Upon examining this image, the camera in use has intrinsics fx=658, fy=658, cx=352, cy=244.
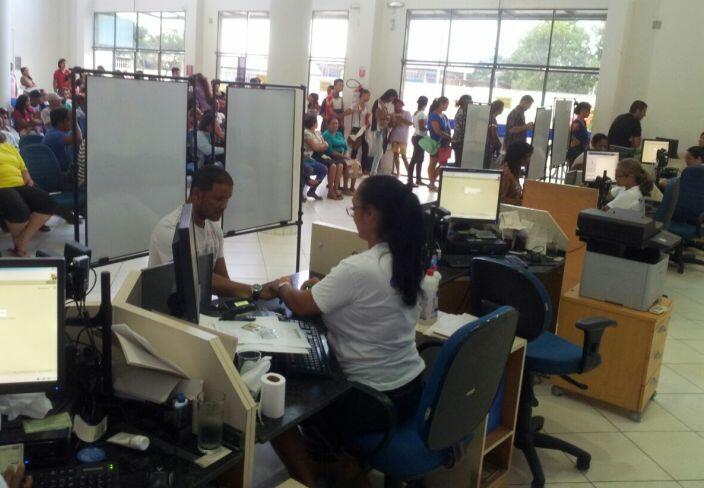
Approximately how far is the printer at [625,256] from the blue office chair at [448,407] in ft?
4.98

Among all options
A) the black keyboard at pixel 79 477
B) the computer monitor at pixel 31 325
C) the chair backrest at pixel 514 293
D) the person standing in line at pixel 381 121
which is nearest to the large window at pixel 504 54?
the person standing in line at pixel 381 121

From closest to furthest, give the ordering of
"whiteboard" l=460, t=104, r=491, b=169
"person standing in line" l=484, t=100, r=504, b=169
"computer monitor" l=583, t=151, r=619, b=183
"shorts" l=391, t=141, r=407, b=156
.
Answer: "computer monitor" l=583, t=151, r=619, b=183 → "whiteboard" l=460, t=104, r=491, b=169 → "person standing in line" l=484, t=100, r=504, b=169 → "shorts" l=391, t=141, r=407, b=156

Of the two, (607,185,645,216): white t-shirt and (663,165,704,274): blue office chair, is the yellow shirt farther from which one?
(663,165,704,274): blue office chair

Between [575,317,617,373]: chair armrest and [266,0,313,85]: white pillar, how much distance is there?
17.7 feet

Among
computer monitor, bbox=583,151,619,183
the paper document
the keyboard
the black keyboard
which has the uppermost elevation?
computer monitor, bbox=583,151,619,183

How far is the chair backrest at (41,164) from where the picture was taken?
19.4ft

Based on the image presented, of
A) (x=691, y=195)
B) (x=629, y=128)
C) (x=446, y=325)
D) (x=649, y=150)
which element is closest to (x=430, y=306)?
(x=446, y=325)

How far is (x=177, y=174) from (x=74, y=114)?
0.85m

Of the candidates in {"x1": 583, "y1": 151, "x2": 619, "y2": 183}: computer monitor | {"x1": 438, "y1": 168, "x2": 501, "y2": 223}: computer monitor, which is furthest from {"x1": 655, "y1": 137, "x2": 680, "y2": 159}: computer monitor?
{"x1": 438, "y1": 168, "x2": 501, "y2": 223}: computer monitor

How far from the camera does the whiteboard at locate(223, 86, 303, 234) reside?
4547mm

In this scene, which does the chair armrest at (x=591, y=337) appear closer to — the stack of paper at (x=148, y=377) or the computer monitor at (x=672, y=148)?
the stack of paper at (x=148, y=377)

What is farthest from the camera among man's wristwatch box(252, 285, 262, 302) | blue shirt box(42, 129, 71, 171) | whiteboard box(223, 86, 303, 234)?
blue shirt box(42, 129, 71, 171)

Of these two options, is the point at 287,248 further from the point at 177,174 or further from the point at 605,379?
the point at 605,379

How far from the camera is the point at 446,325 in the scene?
274 cm
